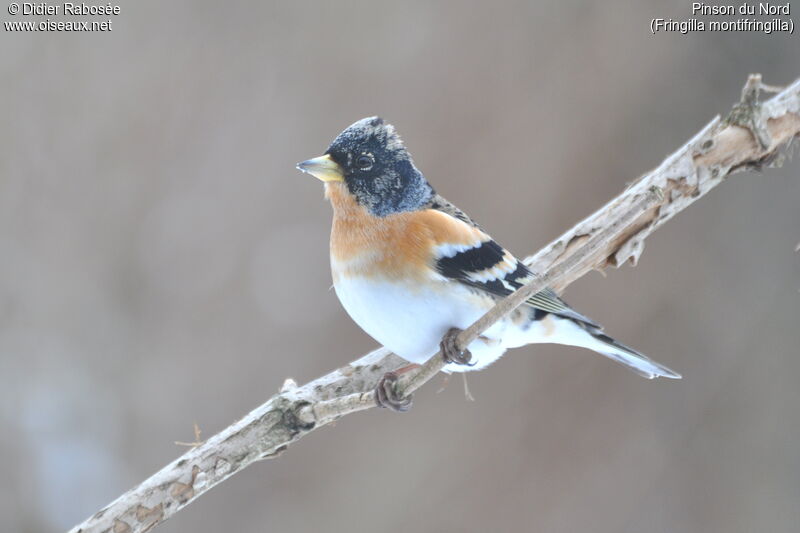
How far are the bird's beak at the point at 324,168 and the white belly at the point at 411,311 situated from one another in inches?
8.2

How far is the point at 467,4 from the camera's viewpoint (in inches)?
120

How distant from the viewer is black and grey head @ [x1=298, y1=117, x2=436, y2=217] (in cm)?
158

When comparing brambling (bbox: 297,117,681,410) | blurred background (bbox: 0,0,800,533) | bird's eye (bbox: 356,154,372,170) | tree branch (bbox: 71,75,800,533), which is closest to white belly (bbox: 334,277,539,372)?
brambling (bbox: 297,117,681,410)

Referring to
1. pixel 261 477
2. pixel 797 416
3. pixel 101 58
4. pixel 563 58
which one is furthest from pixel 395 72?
pixel 797 416

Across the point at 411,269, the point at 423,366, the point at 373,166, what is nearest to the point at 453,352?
the point at 423,366

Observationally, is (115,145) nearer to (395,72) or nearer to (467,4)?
(395,72)

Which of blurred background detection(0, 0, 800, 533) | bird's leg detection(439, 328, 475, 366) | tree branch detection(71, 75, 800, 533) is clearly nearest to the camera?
bird's leg detection(439, 328, 475, 366)

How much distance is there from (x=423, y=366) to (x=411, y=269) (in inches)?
8.9

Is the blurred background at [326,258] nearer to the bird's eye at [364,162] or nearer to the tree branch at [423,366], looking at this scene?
the tree branch at [423,366]

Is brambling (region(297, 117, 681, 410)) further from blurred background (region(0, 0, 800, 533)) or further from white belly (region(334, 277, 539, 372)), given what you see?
blurred background (region(0, 0, 800, 533))

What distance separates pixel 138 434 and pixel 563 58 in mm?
2189

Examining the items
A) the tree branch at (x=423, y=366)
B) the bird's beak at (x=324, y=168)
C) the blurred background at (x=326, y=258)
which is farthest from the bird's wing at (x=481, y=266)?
the blurred background at (x=326, y=258)

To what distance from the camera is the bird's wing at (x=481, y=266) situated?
1.55 meters

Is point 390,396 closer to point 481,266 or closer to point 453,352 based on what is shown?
point 453,352
